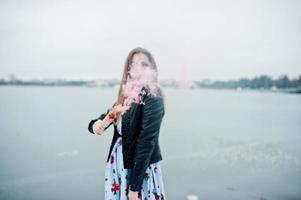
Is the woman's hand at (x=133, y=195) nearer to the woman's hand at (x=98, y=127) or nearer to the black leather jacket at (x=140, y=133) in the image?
the black leather jacket at (x=140, y=133)

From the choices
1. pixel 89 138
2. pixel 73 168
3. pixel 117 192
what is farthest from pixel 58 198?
pixel 89 138

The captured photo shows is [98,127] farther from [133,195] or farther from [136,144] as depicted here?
[133,195]

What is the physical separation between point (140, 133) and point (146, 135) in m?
0.04

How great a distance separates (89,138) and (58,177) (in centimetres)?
419

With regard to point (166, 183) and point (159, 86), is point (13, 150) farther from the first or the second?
point (159, 86)

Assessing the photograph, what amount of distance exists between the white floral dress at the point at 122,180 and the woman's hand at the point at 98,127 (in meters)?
0.12

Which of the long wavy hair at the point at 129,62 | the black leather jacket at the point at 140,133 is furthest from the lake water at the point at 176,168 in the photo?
the black leather jacket at the point at 140,133

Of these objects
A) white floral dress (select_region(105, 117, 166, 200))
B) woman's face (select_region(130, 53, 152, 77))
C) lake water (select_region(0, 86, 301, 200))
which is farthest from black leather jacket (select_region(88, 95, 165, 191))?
lake water (select_region(0, 86, 301, 200))

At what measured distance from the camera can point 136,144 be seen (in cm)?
208

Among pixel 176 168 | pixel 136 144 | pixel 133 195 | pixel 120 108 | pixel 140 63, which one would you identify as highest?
pixel 140 63

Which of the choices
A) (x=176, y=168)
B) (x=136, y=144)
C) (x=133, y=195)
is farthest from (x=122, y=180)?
(x=176, y=168)

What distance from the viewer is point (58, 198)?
174 inches

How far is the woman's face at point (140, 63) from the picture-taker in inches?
86.7

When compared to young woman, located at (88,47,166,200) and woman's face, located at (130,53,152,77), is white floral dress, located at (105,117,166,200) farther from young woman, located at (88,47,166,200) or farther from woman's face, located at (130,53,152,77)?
woman's face, located at (130,53,152,77)
